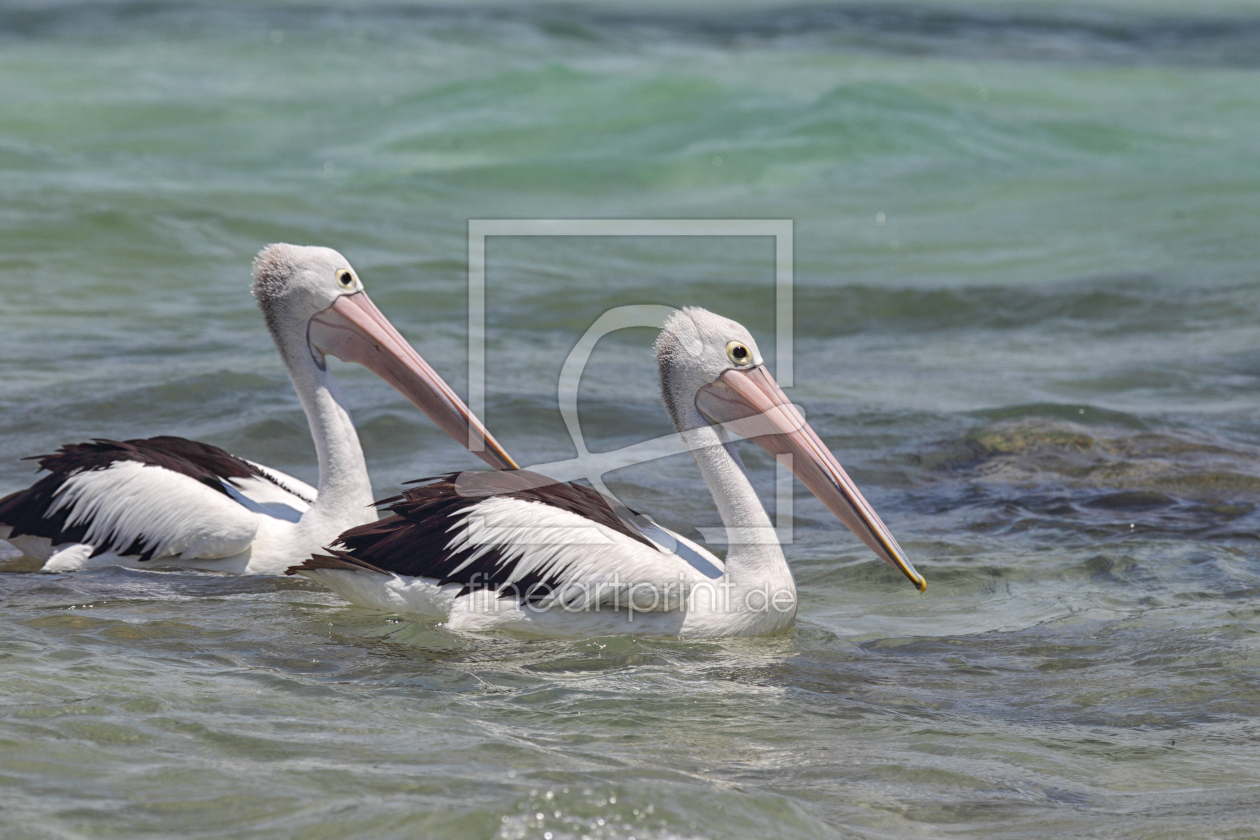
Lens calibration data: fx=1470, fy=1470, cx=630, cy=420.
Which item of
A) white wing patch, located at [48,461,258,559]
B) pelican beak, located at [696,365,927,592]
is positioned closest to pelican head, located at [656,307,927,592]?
pelican beak, located at [696,365,927,592]

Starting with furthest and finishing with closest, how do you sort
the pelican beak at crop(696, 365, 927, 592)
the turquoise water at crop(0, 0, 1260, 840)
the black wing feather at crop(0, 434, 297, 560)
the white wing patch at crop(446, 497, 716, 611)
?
the black wing feather at crop(0, 434, 297, 560) < the pelican beak at crop(696, 365, 927, 592) < the white wing patch at crop(446, 497, 716, 611) < the turquoise water at crop(0, 0, 1260, 840)

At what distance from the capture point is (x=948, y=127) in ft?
62.6

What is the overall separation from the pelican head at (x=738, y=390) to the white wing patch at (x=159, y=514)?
5.35ft

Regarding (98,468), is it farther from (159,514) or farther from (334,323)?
(334,323)

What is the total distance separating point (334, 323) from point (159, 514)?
930mm

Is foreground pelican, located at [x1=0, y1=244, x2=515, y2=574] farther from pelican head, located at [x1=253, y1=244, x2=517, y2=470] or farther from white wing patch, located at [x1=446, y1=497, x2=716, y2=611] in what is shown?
white wing patch, located at [x1=446, y1=497, x2=716, y2=611]

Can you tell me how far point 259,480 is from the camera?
18.0ft

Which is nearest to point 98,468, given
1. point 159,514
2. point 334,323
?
point 159,514

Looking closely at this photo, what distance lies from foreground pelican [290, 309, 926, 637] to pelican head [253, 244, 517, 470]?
71cm

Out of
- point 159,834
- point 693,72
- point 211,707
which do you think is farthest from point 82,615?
point 693,72

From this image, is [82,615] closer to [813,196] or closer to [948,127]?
[813,196]

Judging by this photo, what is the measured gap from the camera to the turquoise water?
349 centimetres

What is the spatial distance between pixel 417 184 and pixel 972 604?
11.9 meters

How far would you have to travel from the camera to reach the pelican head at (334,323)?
540 cm
